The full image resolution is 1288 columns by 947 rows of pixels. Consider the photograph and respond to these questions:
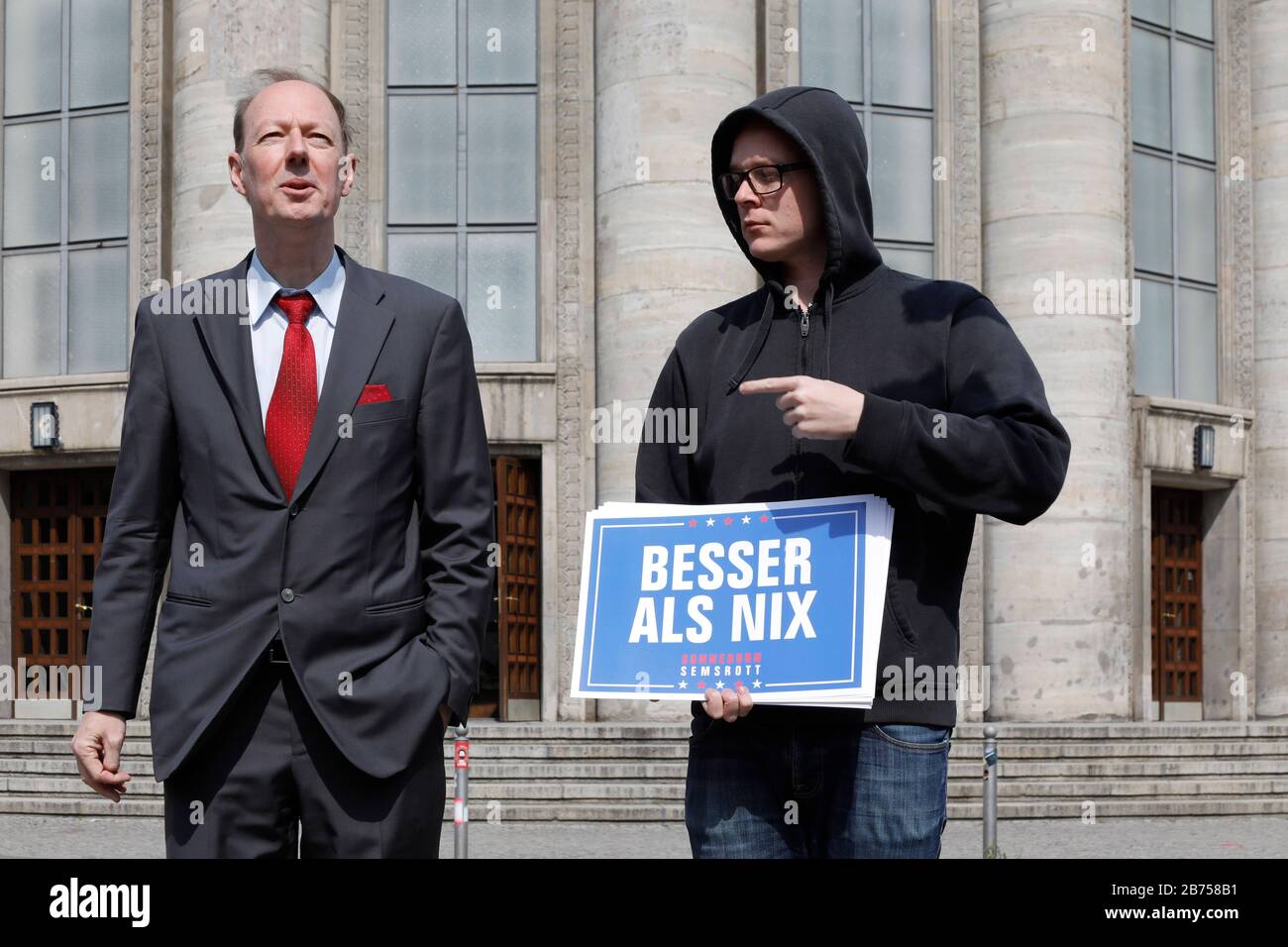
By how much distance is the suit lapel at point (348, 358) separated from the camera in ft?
13.0

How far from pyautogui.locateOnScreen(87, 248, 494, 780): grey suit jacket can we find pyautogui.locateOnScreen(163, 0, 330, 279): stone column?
19922 millimetres

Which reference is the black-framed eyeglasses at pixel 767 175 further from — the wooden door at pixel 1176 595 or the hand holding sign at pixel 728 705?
the wooden door at pixel 1176 595

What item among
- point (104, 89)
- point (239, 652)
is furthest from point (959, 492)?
point (104, 89)

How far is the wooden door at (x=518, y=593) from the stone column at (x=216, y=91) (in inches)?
192

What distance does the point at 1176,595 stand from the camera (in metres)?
28.4

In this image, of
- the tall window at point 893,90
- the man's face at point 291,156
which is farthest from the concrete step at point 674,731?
the man's face at point 291,156

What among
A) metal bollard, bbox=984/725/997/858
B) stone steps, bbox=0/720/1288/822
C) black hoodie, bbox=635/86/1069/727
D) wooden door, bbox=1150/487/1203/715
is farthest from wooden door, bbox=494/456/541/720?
black hoodie, bbox=635/86/1069/727

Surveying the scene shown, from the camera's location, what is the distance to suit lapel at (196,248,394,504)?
157 inches

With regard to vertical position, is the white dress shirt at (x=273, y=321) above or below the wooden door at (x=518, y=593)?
above
